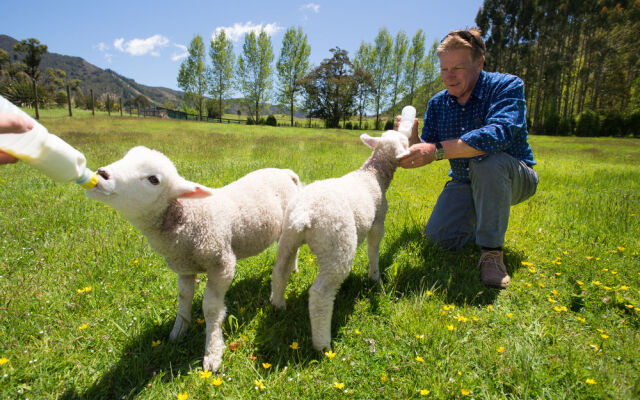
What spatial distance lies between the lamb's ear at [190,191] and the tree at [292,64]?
55174 mm

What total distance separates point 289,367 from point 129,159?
176cm

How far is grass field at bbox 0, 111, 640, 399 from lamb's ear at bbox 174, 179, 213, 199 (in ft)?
3.63

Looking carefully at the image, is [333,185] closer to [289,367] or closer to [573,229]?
[289,367]

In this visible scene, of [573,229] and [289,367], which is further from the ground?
[573,229]

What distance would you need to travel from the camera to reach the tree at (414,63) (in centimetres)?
5428

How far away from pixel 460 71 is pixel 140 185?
3.33 meters

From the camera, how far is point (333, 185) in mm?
2619

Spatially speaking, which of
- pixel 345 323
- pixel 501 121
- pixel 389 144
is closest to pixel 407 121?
pixel 389 144

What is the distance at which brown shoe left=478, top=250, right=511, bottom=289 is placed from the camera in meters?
3.14

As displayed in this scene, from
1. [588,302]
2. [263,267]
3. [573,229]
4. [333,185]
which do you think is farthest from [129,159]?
[573,229]

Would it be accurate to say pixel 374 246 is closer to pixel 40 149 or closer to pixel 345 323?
pixel 345 323

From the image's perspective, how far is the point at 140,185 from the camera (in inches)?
73.7

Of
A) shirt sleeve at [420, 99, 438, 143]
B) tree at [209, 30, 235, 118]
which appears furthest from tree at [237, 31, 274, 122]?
shirt sleeve at [420, 99, 438, 143]

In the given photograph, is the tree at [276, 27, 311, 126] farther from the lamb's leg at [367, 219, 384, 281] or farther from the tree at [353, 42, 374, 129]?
the lamb's leg at [367, 219, 384, 281]
